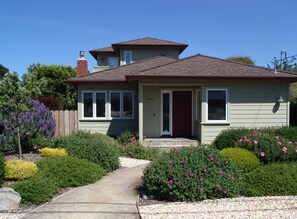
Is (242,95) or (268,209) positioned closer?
(268,209)

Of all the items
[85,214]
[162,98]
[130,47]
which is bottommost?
[85,214]

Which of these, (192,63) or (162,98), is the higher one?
(192,63)

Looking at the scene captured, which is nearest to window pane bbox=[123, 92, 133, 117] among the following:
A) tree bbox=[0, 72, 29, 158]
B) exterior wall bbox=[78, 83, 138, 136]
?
exterior wall bbox=[78, 83, 138, 136]

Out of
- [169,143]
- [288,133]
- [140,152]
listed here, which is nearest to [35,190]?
[140,152]

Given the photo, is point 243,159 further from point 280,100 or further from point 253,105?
point 280,100

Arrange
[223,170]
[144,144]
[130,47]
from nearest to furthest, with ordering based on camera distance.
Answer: [223,170]
[144,144]
[130,47]

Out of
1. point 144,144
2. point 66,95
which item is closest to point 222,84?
point 144,144

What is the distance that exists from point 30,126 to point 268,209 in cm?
852

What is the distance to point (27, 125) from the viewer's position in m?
10.5

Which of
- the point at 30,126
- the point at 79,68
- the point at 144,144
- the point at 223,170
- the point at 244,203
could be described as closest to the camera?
the point at 244,203

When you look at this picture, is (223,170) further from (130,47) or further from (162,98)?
(130,47)

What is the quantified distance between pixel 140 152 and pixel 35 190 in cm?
594

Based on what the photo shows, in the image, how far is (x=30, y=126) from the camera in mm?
10570

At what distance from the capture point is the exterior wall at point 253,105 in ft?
42.7
